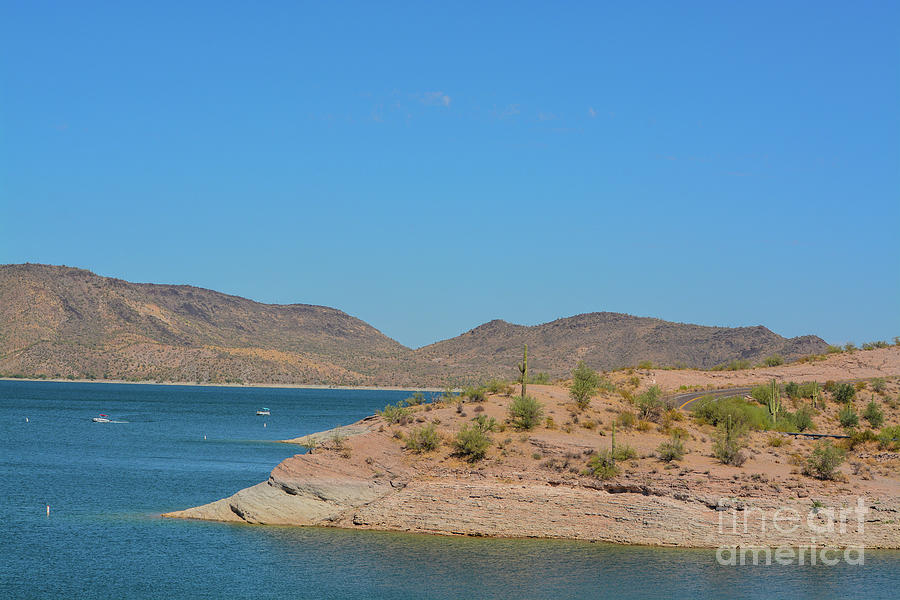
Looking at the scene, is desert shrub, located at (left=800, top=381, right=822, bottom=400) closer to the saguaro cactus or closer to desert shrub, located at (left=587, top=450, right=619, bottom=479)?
the saguaro cactus

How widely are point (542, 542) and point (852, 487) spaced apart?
12.8 metres

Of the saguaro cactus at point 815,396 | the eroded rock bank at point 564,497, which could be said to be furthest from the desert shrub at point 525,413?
the saguaro cactus at point 815,396

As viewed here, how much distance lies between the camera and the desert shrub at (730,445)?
40581 mm

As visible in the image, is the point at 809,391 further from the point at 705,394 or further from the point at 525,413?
the point at 525,413

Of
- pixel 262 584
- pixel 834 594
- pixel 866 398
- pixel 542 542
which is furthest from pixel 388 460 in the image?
pixel 866 398

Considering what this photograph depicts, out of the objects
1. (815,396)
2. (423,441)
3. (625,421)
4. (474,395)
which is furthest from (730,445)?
(815,396)

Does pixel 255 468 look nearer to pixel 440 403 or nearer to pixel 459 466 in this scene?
pixel 440 403

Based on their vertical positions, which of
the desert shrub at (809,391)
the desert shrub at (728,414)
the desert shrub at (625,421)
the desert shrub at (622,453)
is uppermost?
the desert shrub at (809,391)

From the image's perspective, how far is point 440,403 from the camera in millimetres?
49469

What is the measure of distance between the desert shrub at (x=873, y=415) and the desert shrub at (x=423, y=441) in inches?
1201

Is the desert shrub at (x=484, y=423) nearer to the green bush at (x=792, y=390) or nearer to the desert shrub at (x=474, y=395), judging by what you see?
the desert shrub at (x=474, y=395)

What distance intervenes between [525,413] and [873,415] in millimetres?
26315

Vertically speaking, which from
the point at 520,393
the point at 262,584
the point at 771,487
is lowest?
the point at 262,584

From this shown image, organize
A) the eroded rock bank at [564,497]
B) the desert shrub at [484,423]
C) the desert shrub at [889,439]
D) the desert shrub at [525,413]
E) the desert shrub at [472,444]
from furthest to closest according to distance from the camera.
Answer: the desert shrub at [889,439] → the desert shrub at [525,413] → the desert shrub at [484,423] → the desert shrub at [472,444] → the eroded rock bank at [564,497]
